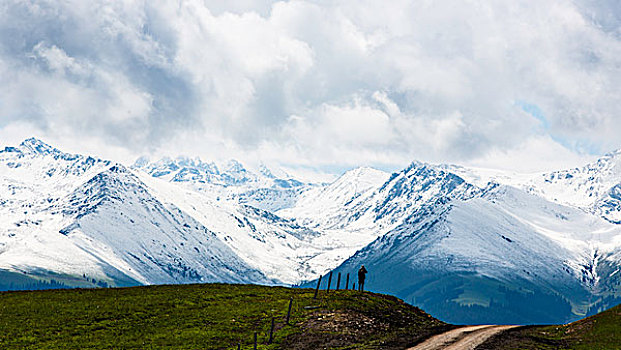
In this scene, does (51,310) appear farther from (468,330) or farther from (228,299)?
(468,330)

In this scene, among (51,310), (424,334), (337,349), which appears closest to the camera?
(337,349)

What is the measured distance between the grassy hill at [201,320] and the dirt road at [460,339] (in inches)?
62.7

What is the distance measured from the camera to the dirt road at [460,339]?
55.5 meters

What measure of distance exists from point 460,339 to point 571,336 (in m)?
13.4

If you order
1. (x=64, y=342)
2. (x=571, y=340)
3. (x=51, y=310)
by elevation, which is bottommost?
(x=64, y=342)

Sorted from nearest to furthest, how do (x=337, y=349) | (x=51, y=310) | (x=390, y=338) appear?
(x=337, y=349), (x=390, y=338), (x=51, y=310)

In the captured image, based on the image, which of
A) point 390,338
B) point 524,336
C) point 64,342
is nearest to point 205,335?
point 64,342

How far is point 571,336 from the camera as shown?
6469 cm

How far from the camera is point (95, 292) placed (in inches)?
3204

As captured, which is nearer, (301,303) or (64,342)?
(64,342)

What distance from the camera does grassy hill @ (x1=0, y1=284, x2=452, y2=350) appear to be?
2237 inches

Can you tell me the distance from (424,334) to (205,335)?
22.1 metres

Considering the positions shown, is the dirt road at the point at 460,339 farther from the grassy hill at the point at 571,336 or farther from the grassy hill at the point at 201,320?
the grassy hill at the point at 201,320

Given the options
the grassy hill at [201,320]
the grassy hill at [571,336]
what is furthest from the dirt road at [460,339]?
the grassy hill at [201,320]
